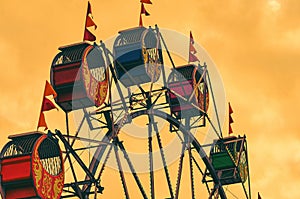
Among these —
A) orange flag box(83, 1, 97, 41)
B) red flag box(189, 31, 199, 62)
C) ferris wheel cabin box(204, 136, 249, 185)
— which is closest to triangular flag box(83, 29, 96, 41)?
orange flag box(83, 1, 97, 41)

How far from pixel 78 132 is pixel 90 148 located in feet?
3.21

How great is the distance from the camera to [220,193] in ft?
201

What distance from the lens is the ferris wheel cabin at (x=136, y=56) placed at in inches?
2058

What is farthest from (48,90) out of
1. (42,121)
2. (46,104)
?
(42,121)

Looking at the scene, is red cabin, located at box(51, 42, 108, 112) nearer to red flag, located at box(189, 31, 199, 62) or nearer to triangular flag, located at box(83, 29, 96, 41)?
triangular flag, located at box(83, 29, 96, 41)

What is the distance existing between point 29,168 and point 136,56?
35.7ft

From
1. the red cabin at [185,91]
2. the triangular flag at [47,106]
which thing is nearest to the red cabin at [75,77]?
the triangular flag at [47,106]

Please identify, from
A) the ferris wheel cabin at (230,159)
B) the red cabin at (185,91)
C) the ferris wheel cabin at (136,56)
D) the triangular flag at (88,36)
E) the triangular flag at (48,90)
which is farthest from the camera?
the ferris wheel cabin at (230,159)

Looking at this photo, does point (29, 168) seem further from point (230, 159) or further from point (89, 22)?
point (230, 159)

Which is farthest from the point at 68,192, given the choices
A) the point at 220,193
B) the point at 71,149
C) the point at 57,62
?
the point at 220,193

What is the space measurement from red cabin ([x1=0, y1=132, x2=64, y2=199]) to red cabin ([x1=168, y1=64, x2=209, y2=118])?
12.8 meters

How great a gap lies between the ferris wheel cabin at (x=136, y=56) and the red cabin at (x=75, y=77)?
2259 millimetres

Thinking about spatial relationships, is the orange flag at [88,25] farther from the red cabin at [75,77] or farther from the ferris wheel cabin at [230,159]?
the ferris wheel cabin at [230,159]

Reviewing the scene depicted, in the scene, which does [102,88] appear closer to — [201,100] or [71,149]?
[71,149]
